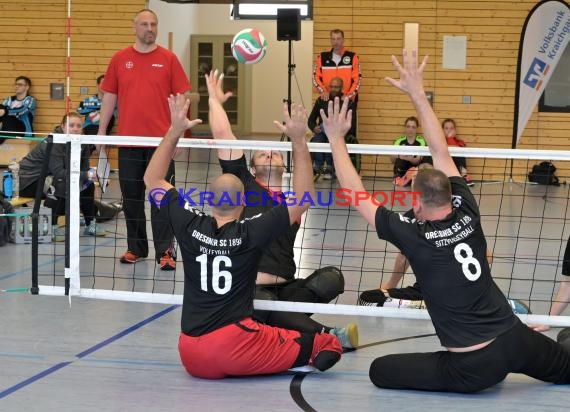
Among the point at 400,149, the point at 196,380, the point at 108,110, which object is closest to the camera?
the point at 196,380

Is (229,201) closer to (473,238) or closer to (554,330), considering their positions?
(473,238)

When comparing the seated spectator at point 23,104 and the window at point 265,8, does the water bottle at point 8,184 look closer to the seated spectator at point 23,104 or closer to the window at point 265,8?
the seated spectator at point 23,104

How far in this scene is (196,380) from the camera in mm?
4801

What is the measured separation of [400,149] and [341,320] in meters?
1.52

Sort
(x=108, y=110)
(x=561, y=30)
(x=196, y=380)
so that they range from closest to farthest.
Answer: (x=196, y=380)
(x=108, y=110)
(x=561, y=30)

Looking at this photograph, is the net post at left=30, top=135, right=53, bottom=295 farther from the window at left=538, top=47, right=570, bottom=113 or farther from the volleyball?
the window at left=538, top=47, right=570, bottom=113

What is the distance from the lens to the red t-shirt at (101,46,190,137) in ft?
26.0

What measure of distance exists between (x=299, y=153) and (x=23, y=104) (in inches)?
536

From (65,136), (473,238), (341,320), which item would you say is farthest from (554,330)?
(65,136)

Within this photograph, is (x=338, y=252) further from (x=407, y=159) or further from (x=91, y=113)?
(x=91, y=113)

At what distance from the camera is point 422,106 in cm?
468

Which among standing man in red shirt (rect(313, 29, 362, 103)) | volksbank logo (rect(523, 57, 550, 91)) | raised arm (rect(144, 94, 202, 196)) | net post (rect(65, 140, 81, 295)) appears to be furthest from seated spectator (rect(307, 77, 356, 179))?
raised arm (rect(144, 94, 202, 196))

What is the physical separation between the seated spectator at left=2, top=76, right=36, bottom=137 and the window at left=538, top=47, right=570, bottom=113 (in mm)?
9461

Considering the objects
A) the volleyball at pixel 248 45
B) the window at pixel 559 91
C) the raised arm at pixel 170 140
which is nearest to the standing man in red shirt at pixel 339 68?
the window at pixel 559 91
